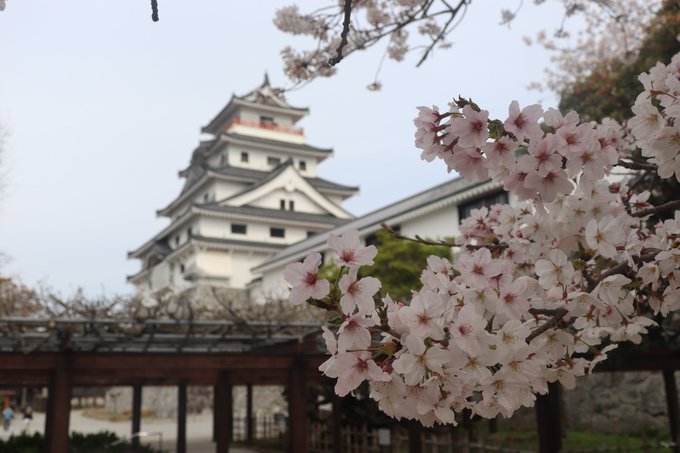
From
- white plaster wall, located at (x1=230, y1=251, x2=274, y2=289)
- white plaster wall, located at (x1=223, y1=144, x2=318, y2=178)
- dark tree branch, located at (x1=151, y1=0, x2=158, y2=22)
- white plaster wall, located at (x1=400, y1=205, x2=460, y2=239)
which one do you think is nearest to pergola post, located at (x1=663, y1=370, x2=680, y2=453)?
white plaster wall, located at (x1=400, y1=205, x2=460, y2=239)

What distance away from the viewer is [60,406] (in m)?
8.06

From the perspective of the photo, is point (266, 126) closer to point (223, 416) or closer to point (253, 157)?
point (253, 157)

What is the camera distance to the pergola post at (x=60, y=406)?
312 inches

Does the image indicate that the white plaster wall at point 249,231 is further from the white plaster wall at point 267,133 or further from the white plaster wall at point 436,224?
the white plaster wall at point 436,224

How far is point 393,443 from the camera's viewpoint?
33.2 feet

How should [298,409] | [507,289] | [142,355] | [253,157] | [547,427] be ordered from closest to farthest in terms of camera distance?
[507,289] → [547,427] → [142,355] → [298,409] → [253,157]

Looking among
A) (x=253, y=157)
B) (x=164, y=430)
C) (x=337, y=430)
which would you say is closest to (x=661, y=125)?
(x=337, y=430)

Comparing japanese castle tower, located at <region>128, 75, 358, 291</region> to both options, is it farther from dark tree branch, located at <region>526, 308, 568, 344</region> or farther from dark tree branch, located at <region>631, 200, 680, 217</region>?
dark tree branch, located at <region>526, 308, 568, 344</region>

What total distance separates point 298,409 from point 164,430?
1756 cm

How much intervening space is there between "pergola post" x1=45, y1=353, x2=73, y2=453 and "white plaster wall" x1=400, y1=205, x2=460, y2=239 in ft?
40.9

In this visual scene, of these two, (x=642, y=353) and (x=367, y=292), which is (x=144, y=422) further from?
(x=367, y=292)

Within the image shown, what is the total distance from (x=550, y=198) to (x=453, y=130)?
0.47 meters

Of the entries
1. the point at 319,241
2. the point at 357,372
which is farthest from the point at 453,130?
the point at 319,241

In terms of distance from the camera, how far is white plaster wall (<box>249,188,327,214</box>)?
31997mm
